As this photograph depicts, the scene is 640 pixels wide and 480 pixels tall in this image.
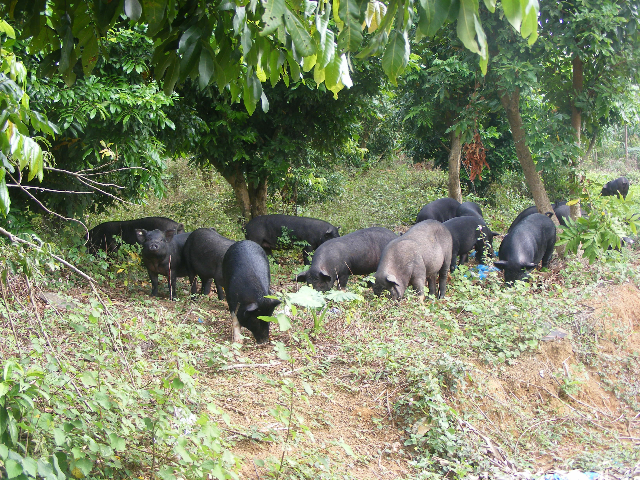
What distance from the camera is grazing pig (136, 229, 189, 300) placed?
8273mm

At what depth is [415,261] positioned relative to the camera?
8.38 metres

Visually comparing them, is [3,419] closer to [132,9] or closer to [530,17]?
[132,9]

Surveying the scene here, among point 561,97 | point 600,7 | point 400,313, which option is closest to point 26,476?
point 400,313

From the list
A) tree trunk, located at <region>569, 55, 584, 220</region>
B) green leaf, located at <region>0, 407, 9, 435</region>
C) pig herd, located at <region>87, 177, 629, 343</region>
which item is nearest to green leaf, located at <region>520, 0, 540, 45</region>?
green leaf, located at <region>0, 407, 9, 435</region>

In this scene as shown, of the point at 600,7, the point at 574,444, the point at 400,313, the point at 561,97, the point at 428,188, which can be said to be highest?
the point at 600,7

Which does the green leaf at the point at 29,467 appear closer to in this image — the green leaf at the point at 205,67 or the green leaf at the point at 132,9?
the green leaf at the point at 205,67

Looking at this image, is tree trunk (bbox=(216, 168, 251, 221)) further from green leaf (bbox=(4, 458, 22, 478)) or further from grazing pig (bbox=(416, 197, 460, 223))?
green leaf (bbox=(4, 458, 22, 478))

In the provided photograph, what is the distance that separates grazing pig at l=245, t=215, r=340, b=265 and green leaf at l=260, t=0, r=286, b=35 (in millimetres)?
9089

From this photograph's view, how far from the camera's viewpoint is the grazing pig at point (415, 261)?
8016 millimetres

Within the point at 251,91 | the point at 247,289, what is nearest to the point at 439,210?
the point at 247,289

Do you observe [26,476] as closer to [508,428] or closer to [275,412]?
[275,412]

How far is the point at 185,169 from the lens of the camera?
20.3 m

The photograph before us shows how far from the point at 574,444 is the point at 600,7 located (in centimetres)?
656

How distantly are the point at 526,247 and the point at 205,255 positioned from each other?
510 cm
